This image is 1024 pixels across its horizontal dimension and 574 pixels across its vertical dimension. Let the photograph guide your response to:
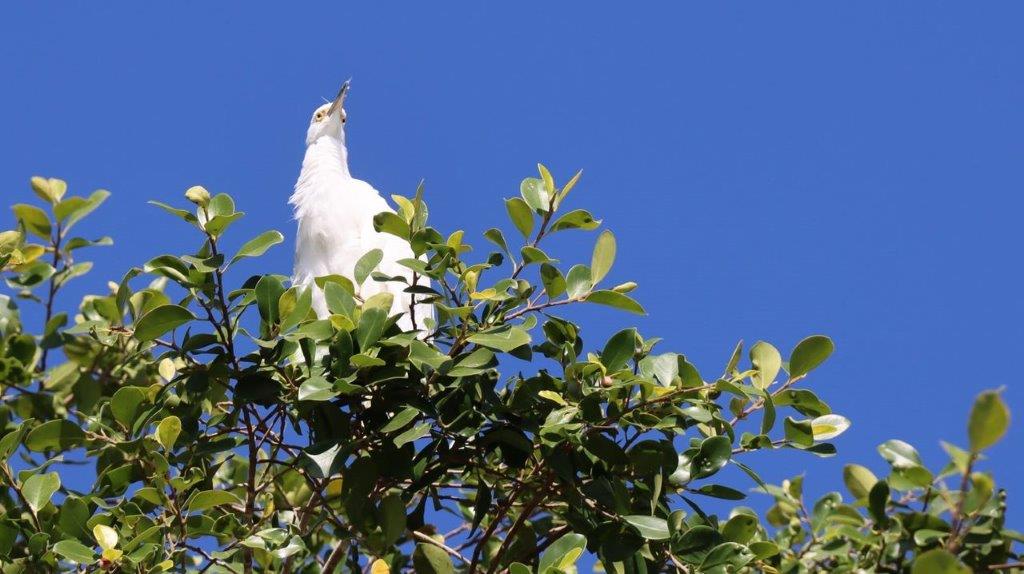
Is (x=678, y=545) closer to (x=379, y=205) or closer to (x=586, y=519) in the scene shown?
(x=586, y=519)

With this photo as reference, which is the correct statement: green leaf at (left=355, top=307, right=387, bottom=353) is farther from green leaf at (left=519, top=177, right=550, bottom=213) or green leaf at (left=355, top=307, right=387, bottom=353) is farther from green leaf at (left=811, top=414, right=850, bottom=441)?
green leaf at (left=811, top=414, right=850, bottom=441)

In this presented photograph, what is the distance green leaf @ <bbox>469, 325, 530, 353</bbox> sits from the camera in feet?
7.73

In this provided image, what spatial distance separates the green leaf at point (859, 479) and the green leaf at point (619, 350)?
512mm

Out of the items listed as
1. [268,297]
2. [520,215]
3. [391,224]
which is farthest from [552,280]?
[268,297]

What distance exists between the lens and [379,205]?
208 inches

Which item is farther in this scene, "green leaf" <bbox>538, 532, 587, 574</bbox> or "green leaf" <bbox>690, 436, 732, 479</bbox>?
"green leaf" <bbox>690, 436, 732, 479</bbox>

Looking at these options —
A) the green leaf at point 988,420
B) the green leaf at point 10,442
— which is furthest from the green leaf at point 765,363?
the green leaf at point 10,442

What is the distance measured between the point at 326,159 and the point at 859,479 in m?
4.21

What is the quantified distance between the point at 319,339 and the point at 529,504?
0.66 m

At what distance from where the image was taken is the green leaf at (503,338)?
2.36 metres

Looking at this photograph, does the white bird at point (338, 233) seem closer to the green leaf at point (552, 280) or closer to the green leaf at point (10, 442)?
the green leaf at point (10, 442)

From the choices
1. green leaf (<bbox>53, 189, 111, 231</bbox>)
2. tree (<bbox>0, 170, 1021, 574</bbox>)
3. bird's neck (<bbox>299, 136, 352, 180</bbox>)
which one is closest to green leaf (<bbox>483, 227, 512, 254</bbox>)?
tree (<bbox>0, 170, 1021, 574</bbox>)

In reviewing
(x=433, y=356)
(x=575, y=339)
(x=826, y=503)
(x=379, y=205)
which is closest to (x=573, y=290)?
(x=575, y=339)

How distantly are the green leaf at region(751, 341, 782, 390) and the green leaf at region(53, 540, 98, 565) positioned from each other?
1438mm
